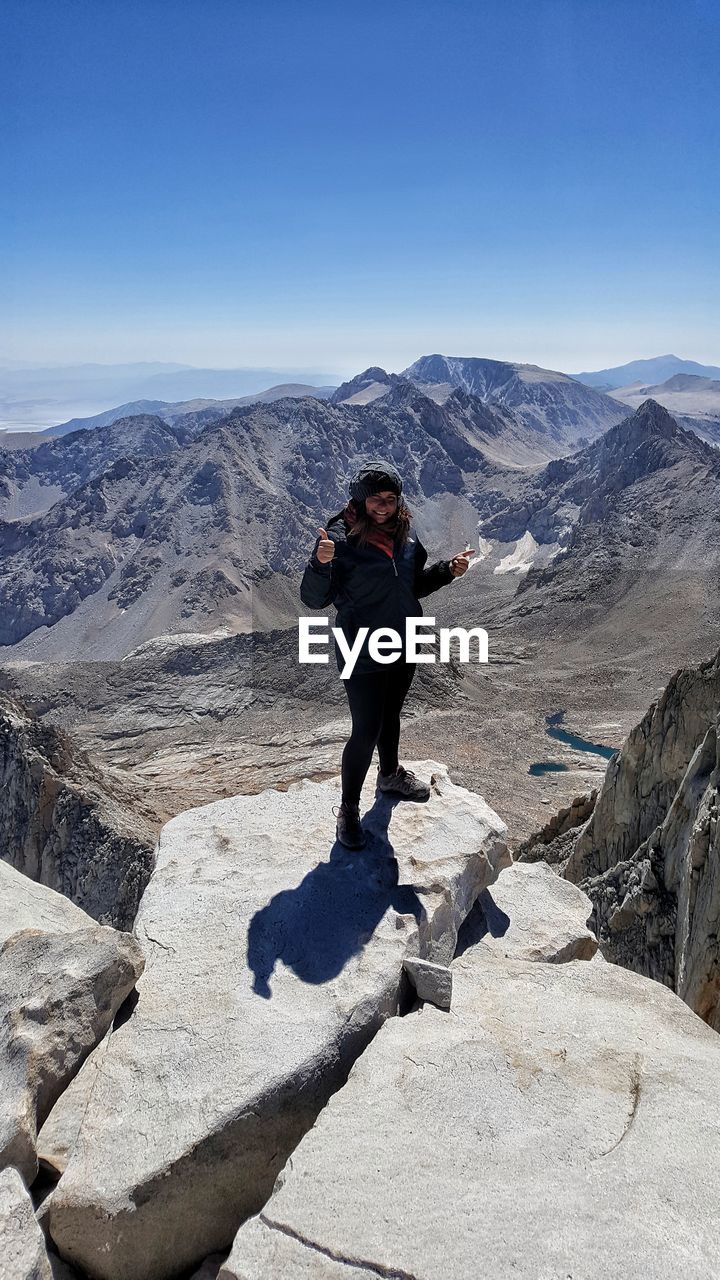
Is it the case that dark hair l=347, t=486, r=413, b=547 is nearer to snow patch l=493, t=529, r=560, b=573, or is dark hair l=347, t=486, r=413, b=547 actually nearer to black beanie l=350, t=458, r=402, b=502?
black beanie l=350, t=458, r=402, b=502

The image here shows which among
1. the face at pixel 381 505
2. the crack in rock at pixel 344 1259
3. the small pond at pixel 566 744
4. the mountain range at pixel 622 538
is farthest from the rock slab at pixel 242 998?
the mountain range at pixel 622 538

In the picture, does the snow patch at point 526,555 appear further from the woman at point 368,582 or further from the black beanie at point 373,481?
the black beanie at point 373,481

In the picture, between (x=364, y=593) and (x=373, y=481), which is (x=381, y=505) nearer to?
(x=373, y=481)

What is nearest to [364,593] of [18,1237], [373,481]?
[373,481]

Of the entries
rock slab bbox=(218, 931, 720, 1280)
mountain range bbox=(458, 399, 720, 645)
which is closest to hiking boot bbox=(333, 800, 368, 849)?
rock slab bbox=(218, 931, 720, 1280)

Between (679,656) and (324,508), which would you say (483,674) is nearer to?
(679,656)

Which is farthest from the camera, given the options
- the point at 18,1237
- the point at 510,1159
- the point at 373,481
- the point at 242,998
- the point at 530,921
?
the point at 530,921
